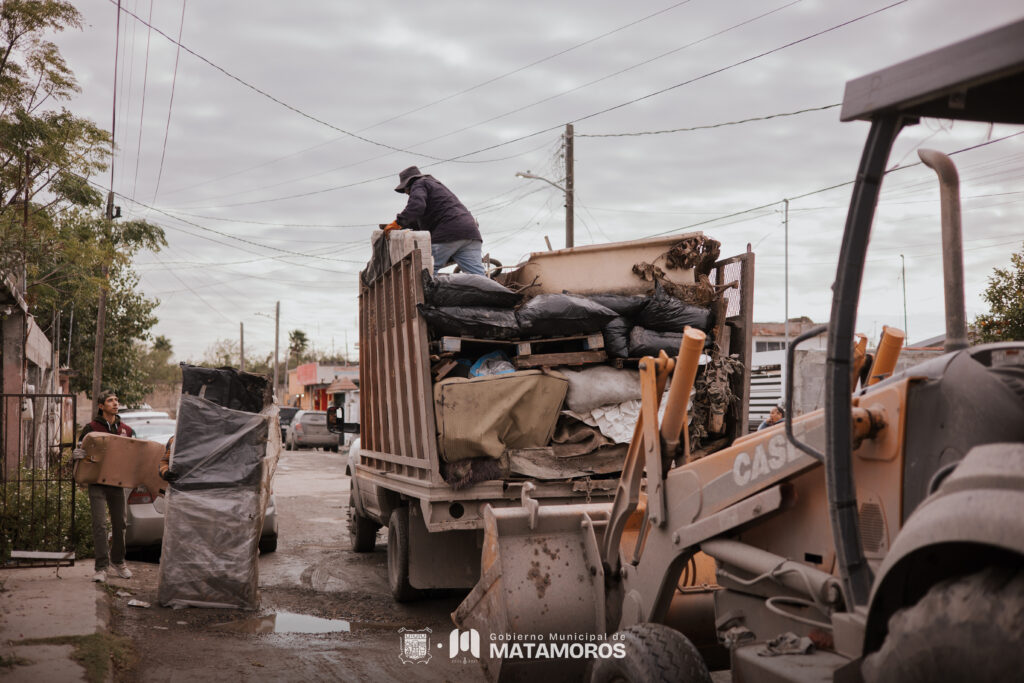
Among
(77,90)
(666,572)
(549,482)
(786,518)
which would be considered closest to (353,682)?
(549,482)

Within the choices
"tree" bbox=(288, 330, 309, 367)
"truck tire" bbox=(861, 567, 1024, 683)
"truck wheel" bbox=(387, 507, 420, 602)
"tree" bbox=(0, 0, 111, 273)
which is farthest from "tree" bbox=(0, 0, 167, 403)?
"tree" bbox=(288, 330, 309, 367)

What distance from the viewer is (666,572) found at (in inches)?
145

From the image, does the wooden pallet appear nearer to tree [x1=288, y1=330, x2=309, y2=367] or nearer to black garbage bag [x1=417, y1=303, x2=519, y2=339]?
black garbage bag [x1=417, y1=303, x2=519, y2=339]

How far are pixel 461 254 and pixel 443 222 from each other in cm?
34

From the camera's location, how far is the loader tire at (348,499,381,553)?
1017cm

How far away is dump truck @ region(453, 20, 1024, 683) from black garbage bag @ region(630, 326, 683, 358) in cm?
265

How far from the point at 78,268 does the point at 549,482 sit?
959 cm

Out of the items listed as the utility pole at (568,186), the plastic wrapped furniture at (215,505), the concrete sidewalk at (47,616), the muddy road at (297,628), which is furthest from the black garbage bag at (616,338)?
the utility pole at (568,186)

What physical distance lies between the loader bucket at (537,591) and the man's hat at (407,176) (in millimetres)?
4354

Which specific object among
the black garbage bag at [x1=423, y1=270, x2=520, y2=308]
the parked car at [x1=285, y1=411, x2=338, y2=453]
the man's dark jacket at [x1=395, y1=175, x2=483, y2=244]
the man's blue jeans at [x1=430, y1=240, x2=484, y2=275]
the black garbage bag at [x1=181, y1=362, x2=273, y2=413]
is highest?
the man's dark jacket at [x1=395, y1=175, x2=483, y2=244]

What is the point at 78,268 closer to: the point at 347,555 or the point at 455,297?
the point at 347,555

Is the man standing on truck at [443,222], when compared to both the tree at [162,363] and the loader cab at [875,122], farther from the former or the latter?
the tree at [162,363]

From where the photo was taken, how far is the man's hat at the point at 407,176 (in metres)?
8.24

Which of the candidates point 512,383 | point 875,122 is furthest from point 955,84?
point 512,383
